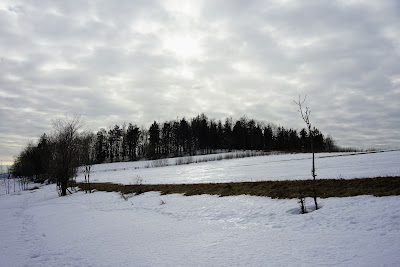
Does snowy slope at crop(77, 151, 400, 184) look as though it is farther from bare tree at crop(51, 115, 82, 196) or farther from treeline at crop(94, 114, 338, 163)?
treeline at crop(94, 114, 338, 163)

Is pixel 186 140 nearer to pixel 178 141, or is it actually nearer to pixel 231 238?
pixel 178 141

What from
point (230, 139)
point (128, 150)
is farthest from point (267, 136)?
point (128, 150)

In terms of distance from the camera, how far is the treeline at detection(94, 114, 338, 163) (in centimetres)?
8419

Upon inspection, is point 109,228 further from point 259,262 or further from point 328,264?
point 328,264

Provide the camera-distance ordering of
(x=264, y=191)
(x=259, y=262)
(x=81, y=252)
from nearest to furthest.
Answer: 1. (x=259, y=262)
2. (x=81, y=252)
3. (x=264, y=191)

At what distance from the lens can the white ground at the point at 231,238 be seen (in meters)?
5.48

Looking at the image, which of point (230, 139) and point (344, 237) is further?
point (230, 139)

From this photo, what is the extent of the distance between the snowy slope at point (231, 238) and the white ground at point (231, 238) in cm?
2

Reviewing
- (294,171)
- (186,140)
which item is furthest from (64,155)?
(186,140)

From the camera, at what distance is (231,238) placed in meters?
7.48

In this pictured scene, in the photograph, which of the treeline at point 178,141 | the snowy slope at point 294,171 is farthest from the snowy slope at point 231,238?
the treeline at point 178,141

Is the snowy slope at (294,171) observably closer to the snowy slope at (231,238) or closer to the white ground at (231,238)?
the white ground at (231,238)

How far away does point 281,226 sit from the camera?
8023 millimetres

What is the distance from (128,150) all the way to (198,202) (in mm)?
85109
